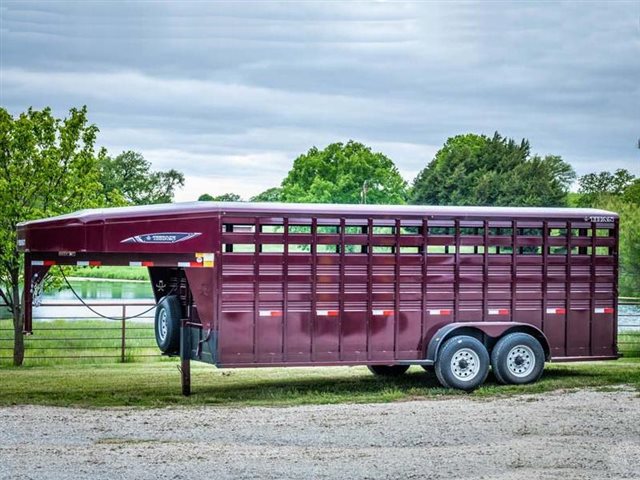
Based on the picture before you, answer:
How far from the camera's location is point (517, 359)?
57.9 feet

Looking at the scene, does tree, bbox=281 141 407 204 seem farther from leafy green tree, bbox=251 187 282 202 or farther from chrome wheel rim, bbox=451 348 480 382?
chrome wheel rim, bbox=451 348 480 382

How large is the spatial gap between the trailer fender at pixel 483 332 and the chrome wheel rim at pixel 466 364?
303 millimetres

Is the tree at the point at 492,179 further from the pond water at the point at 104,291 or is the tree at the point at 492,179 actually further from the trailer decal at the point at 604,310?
the trailer decal at the point at 604,310

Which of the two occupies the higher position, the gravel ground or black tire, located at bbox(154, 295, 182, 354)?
black tire, located at bbox(154, 295, 182, 354)

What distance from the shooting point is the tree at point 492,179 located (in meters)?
82.0

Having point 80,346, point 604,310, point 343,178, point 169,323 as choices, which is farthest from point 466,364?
point 343,178

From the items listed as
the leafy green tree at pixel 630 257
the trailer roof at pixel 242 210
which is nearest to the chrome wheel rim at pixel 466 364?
the trailer roof at pixel 242 210

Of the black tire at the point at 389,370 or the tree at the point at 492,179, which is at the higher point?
the tree at the point at 492,179

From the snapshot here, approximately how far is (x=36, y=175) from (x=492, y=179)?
201 ft

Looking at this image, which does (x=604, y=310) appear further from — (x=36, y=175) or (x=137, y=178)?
(x=137, y=178)

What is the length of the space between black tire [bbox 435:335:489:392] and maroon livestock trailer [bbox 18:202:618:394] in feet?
0.07

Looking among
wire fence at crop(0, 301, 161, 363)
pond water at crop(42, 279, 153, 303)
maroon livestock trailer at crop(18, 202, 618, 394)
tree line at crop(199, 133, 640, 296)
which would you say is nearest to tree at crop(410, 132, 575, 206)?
tree line at crop(199, 133, 640, 296)

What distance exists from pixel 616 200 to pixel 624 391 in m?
66.4

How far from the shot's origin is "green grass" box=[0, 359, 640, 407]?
16031mm
